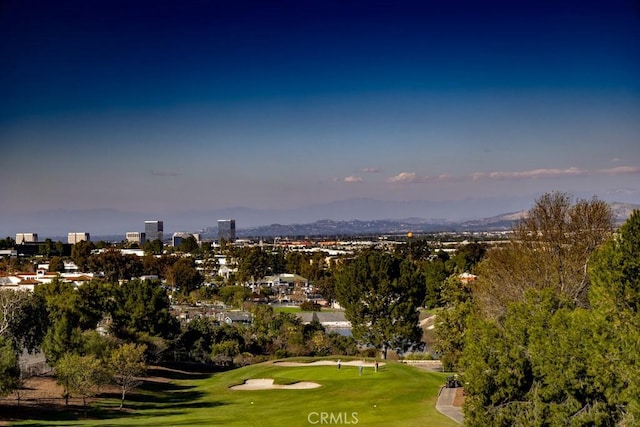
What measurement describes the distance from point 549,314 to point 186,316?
1828 inches

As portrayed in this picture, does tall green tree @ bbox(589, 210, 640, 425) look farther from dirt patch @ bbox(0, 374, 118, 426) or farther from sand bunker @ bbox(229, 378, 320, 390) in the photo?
dirt patch @ bbox(0, 374, 118, 426)

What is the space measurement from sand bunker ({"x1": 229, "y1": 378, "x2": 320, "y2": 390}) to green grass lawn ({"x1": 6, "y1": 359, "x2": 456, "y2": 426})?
19.5 inches

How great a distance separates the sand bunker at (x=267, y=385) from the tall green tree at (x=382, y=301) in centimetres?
1275

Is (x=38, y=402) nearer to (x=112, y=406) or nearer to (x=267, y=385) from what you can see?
(x=112, y=406)

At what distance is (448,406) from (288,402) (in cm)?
710

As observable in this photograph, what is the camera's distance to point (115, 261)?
84.8m

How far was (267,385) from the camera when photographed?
33.3 meters

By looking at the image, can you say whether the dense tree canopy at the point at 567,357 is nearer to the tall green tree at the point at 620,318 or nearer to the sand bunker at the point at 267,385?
the tall green tree at the point at 620,318

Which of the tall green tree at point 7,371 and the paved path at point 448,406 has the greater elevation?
the tall green tree at point 7,371

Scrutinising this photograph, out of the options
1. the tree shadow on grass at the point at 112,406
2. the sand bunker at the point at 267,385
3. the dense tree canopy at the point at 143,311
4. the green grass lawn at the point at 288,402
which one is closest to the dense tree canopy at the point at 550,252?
the green grass lawn at the point at 288,402

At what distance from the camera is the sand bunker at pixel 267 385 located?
31.9 meters

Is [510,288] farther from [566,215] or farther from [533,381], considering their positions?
[533,381]

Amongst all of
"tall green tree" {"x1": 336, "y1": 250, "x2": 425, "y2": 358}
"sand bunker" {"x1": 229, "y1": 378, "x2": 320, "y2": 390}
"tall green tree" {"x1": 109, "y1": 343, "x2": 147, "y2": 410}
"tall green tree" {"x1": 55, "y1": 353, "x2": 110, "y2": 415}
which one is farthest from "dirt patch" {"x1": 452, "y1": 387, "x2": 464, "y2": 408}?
"tall green tree" {"x1": 336, "y1": 250, "x2": 425, "y2": 358}

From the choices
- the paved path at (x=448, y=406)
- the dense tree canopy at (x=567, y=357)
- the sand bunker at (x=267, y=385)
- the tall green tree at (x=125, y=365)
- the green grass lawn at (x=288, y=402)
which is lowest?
the sand bunker at (x=267, y=385)
